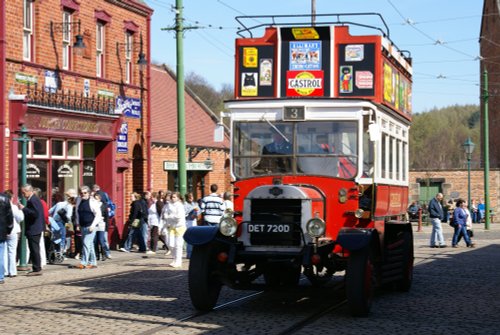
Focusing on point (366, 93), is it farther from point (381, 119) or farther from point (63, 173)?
point (63, 173)

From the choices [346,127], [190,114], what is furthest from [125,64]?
[346,127]

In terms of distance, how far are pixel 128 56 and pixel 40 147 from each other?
6451 mm

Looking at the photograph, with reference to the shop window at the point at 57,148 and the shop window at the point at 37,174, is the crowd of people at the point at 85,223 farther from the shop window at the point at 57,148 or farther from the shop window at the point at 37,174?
the shop window at the point at 57,148

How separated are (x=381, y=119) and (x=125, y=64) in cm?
1738

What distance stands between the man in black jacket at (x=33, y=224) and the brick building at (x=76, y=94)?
125 inches

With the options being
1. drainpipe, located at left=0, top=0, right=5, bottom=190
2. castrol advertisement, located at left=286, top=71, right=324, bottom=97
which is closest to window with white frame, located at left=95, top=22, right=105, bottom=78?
drainpipe, located at left=0, top=0, right=5, bottom=190

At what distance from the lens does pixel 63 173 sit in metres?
27.4

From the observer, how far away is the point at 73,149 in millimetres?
28141

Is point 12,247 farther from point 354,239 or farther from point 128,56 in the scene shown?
point 128,56

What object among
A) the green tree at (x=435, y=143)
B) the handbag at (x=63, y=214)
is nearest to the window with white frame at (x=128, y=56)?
the handbag at (x=63, y=214)

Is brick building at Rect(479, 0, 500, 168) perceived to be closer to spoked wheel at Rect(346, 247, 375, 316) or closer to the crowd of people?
the crowd of people

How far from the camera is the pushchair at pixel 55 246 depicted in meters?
23.2

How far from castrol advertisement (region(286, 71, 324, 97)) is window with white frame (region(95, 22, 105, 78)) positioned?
15.7 m

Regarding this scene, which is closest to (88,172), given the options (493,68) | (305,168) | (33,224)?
(33,224)
